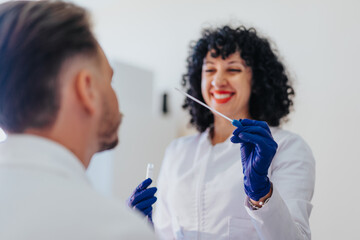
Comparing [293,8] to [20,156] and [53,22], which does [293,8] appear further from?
[20,156]

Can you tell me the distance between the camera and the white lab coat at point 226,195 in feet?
3.66

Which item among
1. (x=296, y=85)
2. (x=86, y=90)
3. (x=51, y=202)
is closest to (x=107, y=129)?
(x=86, y=90)

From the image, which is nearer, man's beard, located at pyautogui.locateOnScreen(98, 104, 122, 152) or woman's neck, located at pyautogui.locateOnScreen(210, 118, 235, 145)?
man's beard, located at pyautogui.locateOnScreen(98, 104, 122, 152)

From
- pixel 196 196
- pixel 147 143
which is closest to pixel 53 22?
pixel 196 196

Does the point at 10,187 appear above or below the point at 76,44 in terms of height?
below

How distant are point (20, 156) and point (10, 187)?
0.19ft

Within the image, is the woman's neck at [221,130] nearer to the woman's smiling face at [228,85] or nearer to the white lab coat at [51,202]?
the woman's smiling face at [228,85]

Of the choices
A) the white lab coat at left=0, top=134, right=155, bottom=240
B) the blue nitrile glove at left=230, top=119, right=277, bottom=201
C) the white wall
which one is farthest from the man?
the white wall

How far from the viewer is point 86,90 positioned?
669 millimetres

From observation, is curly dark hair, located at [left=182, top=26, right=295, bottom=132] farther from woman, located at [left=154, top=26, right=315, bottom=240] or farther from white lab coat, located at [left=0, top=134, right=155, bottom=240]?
white lab coat, located at [left=0, top=134, right=155, bottom=240]

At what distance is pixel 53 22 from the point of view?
0.66 metres

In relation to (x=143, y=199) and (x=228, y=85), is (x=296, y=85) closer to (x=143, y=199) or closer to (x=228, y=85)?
(x=228, y=85)

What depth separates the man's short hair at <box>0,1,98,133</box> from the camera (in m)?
0.64

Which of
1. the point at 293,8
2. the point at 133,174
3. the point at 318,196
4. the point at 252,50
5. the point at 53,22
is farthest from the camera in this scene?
the point at 133,174
